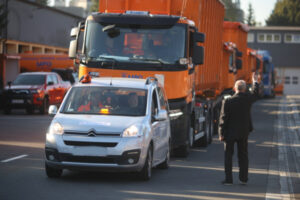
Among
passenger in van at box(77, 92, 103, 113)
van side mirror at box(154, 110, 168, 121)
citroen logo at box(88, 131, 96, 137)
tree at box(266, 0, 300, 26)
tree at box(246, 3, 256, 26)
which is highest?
tree at box(246, 3, 256, 26)

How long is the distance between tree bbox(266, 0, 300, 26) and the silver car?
11218 centimetres

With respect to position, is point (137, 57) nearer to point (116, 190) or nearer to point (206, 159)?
point (206, 159)

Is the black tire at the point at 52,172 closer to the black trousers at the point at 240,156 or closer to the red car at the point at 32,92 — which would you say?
the black trousers at the point at 240,156

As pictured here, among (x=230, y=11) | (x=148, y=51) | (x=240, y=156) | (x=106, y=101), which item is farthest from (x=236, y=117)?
(x=230, y=11)


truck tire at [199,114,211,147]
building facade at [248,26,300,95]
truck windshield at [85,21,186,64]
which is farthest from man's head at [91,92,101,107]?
building facade at [248,26,300,95]

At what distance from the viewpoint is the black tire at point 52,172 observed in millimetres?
11998

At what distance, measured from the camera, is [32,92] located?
32562mm

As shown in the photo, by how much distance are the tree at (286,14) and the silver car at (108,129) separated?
112 m

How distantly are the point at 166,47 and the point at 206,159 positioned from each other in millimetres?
2788

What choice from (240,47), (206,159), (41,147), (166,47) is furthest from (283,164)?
(240,47)

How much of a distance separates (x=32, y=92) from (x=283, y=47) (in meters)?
76.0

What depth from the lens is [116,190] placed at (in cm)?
1104

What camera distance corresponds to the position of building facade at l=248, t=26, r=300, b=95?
103062 millimetres

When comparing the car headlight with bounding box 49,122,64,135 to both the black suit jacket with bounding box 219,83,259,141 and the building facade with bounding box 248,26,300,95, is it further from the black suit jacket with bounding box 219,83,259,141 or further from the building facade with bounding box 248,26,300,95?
the building facade with bounding box 248,26,300,95
